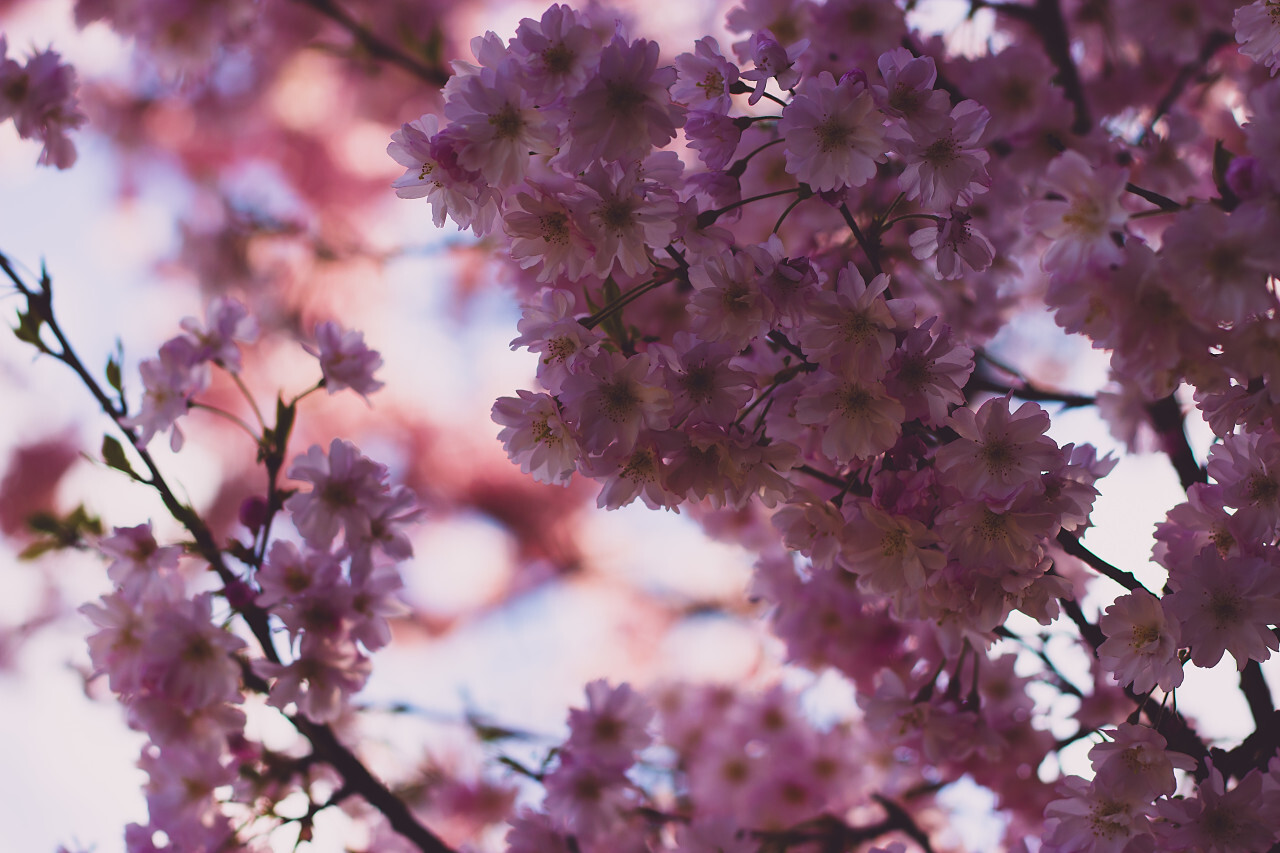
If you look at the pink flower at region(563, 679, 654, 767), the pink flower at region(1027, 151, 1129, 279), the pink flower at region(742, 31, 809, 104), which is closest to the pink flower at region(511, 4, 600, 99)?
the pink flower at region(742, 31, 809, 104)

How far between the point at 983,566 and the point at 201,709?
836 millimetres

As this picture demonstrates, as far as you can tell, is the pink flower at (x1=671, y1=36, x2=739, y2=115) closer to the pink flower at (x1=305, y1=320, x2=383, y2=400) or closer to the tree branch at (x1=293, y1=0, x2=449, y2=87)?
the pink flower at (x1=305, y1=320, x2=383, y2=400)

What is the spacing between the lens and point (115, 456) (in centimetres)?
102

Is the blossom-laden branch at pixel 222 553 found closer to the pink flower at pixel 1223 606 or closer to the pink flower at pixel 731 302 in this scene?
the pink flower at pixel 731 302

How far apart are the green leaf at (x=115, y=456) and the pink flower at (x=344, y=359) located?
0.23 meters

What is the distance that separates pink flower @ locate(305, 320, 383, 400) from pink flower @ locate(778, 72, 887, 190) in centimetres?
60

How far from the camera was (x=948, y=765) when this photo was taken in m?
1.18

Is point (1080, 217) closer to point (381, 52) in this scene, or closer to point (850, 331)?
point (850, 331)

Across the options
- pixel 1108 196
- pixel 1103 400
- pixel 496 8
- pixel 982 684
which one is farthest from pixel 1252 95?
pixel 496 8

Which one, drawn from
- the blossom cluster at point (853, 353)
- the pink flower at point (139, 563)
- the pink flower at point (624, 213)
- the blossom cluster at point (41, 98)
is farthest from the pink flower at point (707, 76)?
the blossom cluster at point (41, 98)

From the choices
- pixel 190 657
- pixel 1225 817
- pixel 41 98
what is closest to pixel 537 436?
pixel 190 657

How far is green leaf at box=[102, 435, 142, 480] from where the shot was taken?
101cm

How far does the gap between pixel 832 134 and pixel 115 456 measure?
0.82 metres

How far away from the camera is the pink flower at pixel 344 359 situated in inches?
43.5
